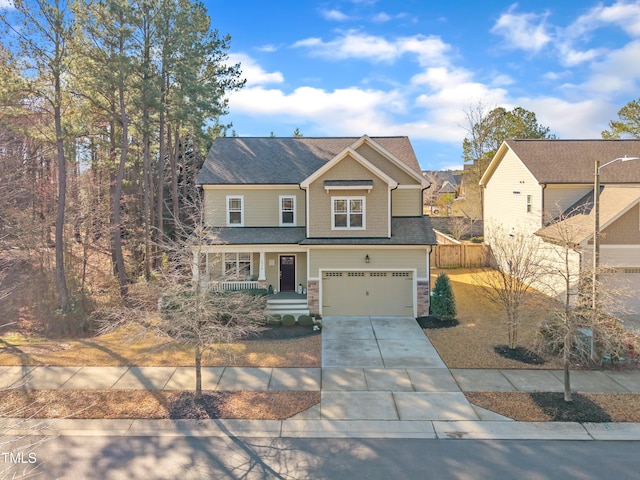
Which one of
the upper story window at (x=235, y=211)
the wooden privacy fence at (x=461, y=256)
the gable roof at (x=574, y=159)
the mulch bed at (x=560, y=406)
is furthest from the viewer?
the wooden privacy fence at (x=461, y=256)

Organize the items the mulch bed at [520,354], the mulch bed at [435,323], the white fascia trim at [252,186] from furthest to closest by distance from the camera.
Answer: the white fascia trim at [252,186]
the mulch bed at [435,323]
the mulch bed at [520,354]

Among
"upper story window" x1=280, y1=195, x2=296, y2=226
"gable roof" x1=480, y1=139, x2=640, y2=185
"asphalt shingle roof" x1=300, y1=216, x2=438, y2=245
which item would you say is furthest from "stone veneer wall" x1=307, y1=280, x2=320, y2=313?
"gable roof" x1=480, y1=139, x2=640, y2=185

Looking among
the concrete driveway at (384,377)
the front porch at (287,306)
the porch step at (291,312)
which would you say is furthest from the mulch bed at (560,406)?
the front porch at (287,306)

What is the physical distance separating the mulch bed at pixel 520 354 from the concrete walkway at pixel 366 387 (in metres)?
0.64

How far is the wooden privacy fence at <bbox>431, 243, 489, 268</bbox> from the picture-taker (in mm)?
27703

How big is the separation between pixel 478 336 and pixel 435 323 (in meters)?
2.08

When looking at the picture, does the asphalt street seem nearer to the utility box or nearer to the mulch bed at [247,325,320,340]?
the utility box

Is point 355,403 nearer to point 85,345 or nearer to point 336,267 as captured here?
point 336,267

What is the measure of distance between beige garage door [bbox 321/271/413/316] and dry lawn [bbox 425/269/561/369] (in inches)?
94.1

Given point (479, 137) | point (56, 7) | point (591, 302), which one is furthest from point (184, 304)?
point (479, 137)

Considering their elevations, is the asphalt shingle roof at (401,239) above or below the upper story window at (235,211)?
below

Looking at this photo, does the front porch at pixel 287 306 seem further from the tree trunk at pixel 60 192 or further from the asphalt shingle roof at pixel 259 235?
the tree trunk at pixel 60 192

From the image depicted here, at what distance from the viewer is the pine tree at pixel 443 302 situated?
57.5ft

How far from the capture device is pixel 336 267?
60.6ft
